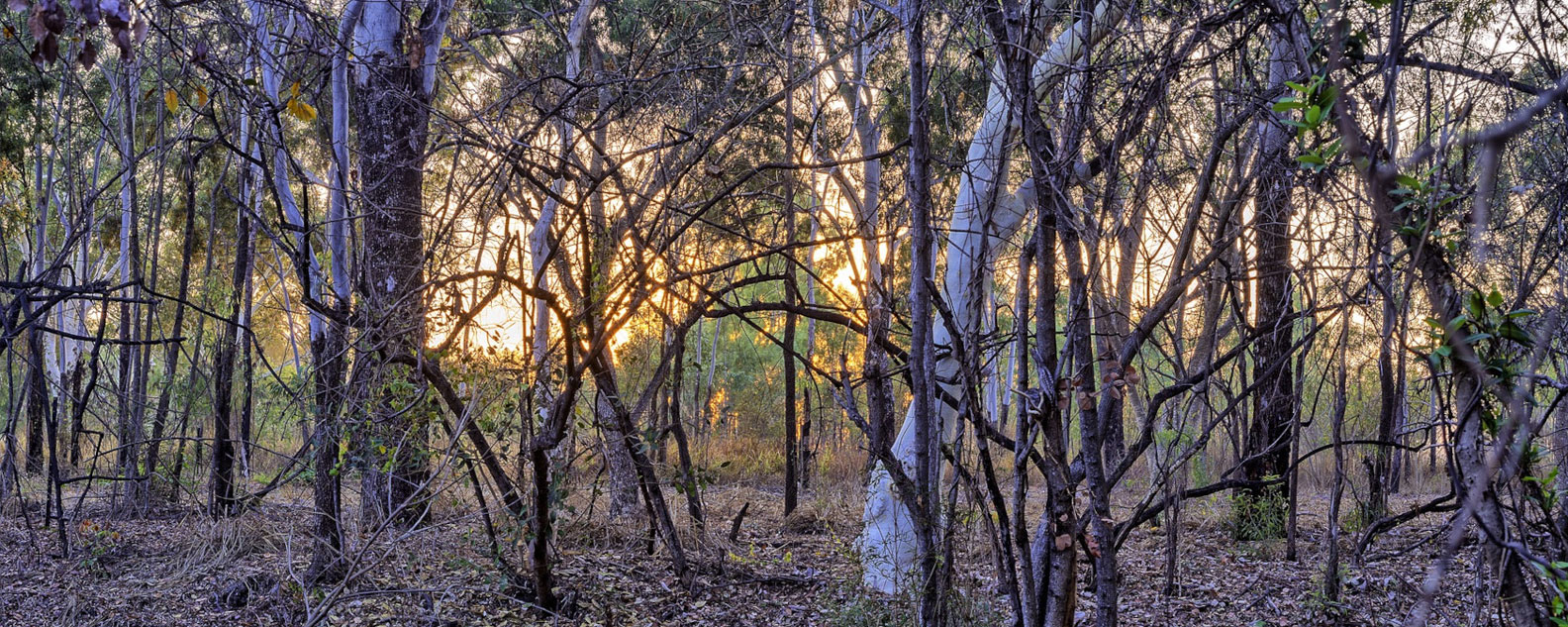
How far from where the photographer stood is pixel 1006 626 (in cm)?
365

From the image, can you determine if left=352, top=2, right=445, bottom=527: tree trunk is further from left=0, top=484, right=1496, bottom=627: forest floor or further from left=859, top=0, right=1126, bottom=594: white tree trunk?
left=859, top=0, right=1126, bottom=594: white tree trunk

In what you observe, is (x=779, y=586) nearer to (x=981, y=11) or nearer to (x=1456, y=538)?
(x=981, y=11)

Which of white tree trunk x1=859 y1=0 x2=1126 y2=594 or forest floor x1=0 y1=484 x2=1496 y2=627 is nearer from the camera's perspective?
white tree trunk x1=859 y1=0 x2=1126 y2=594

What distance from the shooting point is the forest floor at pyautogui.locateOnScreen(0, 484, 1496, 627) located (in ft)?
14.6

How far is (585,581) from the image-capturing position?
5.16 m

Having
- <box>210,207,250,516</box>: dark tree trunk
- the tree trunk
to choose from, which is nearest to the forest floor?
the tree trunk

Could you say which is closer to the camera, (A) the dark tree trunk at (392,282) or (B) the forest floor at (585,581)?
(A) the dark tree trunk at (392,282)

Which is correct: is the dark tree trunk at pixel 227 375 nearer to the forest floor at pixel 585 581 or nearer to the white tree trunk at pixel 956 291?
the forest floor at pixel 585 581

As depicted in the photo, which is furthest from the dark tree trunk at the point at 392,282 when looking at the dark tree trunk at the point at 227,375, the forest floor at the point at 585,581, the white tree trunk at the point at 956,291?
the white tree trunk at the point at 956,291

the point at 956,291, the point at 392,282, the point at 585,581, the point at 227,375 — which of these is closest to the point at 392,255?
the point at 392,282

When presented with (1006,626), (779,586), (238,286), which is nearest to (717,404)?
(238,286)

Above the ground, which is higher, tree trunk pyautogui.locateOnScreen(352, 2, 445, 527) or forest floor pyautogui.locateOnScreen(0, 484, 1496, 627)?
tree trunk pyautogui.locateOnScreen(352, 2, 445, 527)

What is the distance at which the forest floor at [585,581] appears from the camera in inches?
175

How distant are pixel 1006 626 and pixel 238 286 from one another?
6.21 metres
